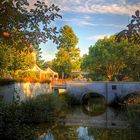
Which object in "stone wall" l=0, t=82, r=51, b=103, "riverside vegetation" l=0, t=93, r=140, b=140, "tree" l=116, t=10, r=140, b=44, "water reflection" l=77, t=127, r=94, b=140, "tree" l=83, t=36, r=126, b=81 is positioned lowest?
"water reflection" l=77, t=127, r=94, b=140

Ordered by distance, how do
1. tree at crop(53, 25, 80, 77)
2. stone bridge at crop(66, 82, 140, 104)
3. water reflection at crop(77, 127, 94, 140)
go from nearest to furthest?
1. water reflection at crop(77, 127, 94, 140)
2. stone bridge at crop(66, 82, 140, 104)
3. tree at crop(53, 25, 80, 77)

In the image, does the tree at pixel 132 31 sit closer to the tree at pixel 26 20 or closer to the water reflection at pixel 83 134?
the tree at pixel 26 20

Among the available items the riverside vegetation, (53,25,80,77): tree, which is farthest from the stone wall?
(53,25,80,77): tree

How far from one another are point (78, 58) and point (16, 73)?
1112 inches

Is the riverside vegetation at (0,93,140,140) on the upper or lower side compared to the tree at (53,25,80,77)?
lower

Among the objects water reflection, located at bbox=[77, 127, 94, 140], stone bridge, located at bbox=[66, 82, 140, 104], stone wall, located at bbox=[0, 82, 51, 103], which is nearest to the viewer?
water reflection, located at bbox=[77, 127, 94, 140]

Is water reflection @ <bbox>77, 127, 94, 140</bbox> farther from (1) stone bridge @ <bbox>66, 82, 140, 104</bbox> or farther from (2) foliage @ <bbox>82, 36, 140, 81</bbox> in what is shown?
(2) foliage @ <bbox>82, 36, 140, 81</bbox>

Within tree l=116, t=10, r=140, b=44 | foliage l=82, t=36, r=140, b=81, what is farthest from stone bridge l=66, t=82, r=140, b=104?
tree l=116, t=10, r=140, b=44

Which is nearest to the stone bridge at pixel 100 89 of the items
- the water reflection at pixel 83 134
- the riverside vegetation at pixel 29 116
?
the riverside vegetation at pixel 29 116

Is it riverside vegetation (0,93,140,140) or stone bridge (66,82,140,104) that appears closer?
riverside vegetation (0,93,140,140)

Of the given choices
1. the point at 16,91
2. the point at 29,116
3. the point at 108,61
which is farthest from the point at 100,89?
the point at 29,116

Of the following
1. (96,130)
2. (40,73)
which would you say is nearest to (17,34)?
(96,130)

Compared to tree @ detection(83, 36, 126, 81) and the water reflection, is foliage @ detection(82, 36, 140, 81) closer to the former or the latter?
tree @ detection(83, 36, 126, 81)

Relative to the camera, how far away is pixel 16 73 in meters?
31.0
